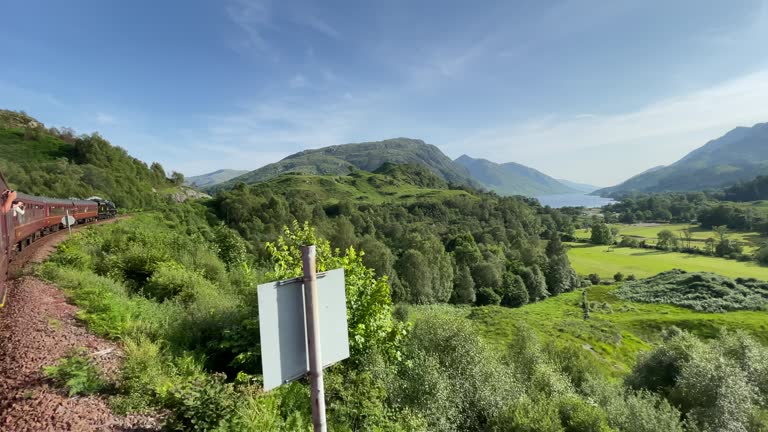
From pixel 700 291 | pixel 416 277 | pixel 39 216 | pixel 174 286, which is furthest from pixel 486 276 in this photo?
pixel 39 216

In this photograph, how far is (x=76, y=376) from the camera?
720 centimetres

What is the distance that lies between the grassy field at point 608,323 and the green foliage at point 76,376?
2704 cm

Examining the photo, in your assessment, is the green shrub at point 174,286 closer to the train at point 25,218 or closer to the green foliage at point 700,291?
the train at point 25,218

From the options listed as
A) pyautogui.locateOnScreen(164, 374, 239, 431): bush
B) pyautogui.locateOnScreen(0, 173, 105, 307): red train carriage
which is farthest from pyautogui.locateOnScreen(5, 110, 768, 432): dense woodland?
pyautogui.locateOnScreen(0, 173, 105, 307): red train carriage

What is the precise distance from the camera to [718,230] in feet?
516

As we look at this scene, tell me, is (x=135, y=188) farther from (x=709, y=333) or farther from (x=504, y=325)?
(x=709, y=333)

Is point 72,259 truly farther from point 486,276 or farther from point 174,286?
point 486,276

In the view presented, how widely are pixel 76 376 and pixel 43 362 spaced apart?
63.3 inches

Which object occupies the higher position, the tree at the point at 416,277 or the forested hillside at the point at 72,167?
the forested hillside at the point at 72,167

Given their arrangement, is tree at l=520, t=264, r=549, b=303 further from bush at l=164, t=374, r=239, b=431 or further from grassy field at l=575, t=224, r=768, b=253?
bush at l=164, t=374, r=239, b=431

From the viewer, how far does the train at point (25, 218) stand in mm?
11062

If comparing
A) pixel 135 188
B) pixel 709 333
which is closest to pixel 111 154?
pixel 135 188

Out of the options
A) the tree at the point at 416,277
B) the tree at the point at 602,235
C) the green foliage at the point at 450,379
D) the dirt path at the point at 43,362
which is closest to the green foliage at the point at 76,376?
the dirt path at the point at 43,362

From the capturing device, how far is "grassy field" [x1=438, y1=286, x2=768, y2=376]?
44.7 metres
